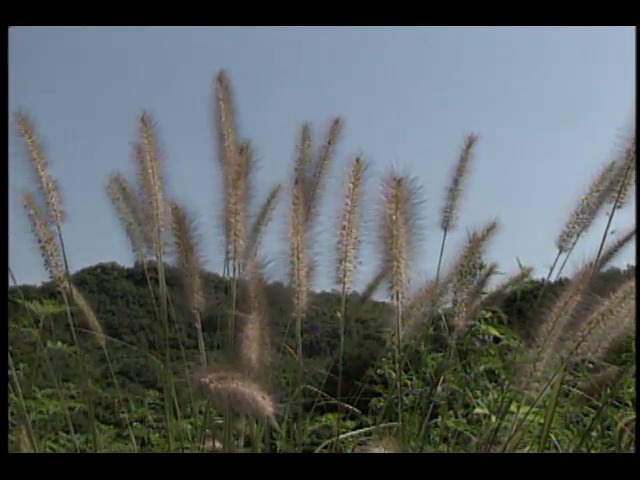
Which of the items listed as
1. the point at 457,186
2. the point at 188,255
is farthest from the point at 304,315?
the point at 457,186

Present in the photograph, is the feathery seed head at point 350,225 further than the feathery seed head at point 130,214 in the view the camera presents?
No

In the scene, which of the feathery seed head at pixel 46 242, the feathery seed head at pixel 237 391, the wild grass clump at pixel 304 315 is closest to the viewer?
the feathery seed head at pixel 237 391

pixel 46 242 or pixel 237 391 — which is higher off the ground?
pixel 46 242

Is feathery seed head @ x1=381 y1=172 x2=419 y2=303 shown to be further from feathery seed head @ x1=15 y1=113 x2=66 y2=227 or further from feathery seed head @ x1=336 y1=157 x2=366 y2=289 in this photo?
feathery seed head @ x1=15 y1=113 x2=66 y2=227

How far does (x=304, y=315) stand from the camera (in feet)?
3.91

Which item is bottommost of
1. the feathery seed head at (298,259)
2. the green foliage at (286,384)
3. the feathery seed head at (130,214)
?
the green foliage at (286,384)

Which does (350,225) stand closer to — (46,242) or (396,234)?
(396,234)

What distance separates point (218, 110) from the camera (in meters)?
1.35

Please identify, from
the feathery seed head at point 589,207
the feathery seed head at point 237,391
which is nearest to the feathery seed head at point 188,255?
the feathery seed head at point 237,391

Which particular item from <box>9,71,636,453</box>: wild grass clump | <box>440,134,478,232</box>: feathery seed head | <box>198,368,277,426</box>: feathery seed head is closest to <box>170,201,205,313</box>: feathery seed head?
<box>9,71,636,453</box>: wild grass clump

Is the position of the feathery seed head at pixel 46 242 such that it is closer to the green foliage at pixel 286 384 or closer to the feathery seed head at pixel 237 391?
the green foliage at pixel 286 384

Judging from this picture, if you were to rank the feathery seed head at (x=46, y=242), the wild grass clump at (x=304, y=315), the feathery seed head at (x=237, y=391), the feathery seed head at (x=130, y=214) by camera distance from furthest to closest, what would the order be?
the feathery seed head at (x=130, y=214) → the feathery seed head at (x=46, y=242) → the wild grass clump at (x=304, y=315) → the feathery seed head at (x=237, y=391)

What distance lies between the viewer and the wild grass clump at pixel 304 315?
44.1 inches

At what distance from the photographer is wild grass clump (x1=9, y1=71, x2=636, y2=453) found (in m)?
1.12
